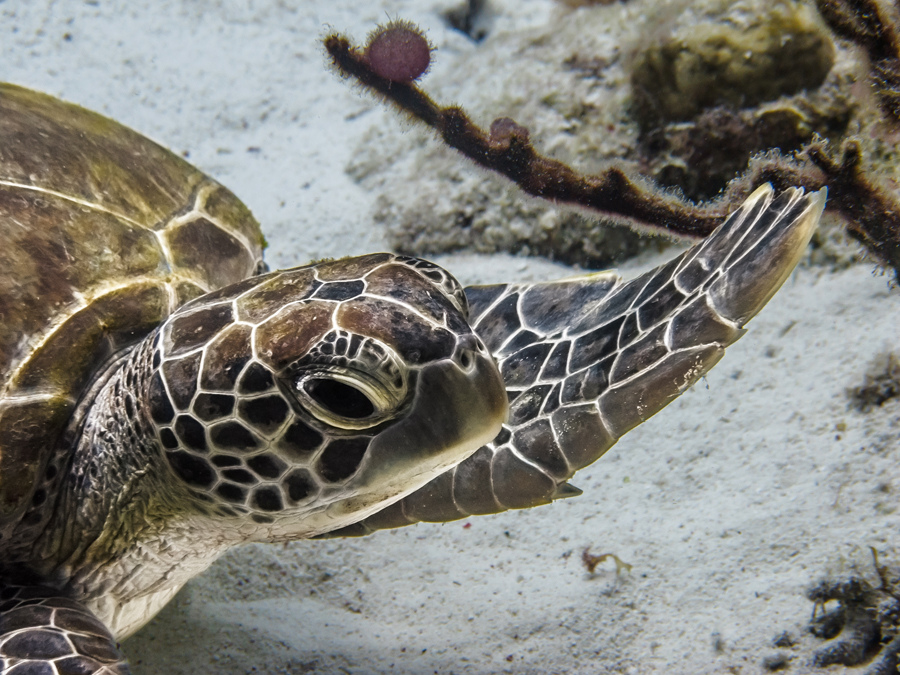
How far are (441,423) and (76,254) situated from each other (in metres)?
0.98

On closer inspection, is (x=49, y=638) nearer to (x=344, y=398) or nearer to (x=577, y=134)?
(x=344, y=398)

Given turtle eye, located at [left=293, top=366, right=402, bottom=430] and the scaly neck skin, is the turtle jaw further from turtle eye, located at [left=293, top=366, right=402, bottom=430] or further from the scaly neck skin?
the scaly neck skin

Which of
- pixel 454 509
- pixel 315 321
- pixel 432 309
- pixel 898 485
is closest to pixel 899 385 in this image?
pixel 898 485

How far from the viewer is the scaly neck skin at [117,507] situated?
1.30 m

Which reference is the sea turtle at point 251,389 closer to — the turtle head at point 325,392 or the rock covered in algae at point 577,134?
the turtle head at point 325,392

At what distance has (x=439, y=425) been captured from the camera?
1.09 metres

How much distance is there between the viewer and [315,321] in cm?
112

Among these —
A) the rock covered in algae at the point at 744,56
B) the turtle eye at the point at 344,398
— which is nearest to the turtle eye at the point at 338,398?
the turtle eye at the point at 344,398

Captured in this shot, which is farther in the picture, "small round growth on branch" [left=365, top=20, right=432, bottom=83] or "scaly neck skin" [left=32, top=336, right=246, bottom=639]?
"small round growth on branch" [left=365, top=20, right=432, bottom=83]

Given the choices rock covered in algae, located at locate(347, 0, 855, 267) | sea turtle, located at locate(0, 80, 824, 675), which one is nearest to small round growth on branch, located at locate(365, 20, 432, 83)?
rock covered in algae, located at locate(347, 0, 855, 267)

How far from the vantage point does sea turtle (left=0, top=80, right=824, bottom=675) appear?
1.10 metres

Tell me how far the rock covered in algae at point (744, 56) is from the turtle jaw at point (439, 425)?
6.88 feet

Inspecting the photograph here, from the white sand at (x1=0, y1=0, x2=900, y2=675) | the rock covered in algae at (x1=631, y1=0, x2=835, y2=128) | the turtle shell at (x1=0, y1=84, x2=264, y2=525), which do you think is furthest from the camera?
the rock covered in algae at (x1=631, y1=0, x2=835, y2=128)

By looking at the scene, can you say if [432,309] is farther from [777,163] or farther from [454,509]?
[777,163]
